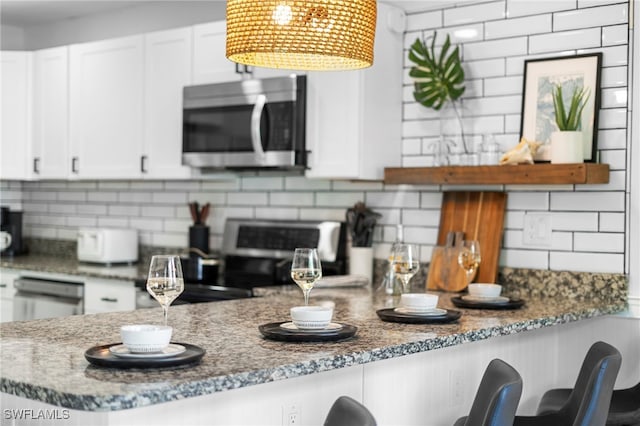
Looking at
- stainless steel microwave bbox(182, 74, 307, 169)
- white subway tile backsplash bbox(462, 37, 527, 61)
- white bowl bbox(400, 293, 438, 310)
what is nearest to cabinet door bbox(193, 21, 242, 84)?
stainless steel microwave bbox(182, 74, 307, 169)

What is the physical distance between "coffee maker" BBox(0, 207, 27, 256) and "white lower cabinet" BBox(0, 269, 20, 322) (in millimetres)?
512

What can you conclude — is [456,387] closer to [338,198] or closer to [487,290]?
[487,290]

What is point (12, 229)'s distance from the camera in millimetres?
5859

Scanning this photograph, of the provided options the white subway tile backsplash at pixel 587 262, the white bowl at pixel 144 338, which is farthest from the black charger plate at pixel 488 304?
the white bowl at pixel 144 338

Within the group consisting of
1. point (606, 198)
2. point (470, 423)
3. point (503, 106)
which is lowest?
point (470, 423)

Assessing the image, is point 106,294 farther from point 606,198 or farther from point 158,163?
point 606,198

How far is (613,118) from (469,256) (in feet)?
2.70

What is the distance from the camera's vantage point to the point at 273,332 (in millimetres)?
2312

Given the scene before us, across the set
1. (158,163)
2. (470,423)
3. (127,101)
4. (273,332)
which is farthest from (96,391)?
(127,101)

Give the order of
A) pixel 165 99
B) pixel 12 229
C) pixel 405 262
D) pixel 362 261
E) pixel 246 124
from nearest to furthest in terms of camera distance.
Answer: pixel 405 262
pixel 362 261
pixel 246 124
pixel 165 99
pixel 12 229

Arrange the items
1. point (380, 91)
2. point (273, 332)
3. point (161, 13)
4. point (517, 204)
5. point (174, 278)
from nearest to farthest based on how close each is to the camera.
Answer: point (174, 278)
point (273, 332)
point (517, 204)
point (380, 91)
point (161, 13)

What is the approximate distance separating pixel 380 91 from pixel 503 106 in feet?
1.90

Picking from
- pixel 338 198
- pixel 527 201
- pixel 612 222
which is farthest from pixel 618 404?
pixel 338 198

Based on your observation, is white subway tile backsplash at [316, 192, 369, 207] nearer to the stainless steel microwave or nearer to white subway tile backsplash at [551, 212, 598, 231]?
the stainless steel microwave
